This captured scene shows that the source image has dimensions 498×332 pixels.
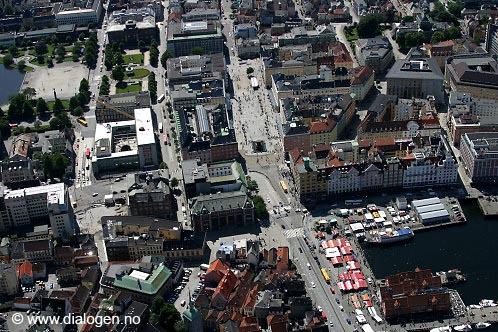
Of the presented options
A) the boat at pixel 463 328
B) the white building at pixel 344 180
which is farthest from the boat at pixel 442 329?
the white building at pixel 344 180

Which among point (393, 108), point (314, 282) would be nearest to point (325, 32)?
point (393, 108)

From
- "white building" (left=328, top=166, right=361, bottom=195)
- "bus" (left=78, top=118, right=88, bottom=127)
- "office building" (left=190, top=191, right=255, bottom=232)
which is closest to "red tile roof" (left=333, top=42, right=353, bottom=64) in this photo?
"white building" (left=328, top=166, right=361, bottom=195)

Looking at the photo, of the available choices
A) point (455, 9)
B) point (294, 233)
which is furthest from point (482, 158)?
point (455, 9)

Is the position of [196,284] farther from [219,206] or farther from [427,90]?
[427,90]

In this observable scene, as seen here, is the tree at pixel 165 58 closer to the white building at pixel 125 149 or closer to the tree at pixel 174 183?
the white building at pixel 125 149

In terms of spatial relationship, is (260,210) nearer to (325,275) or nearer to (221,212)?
(221,212)

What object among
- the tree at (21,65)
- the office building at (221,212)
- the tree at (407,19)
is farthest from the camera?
the tree at (407,19)
